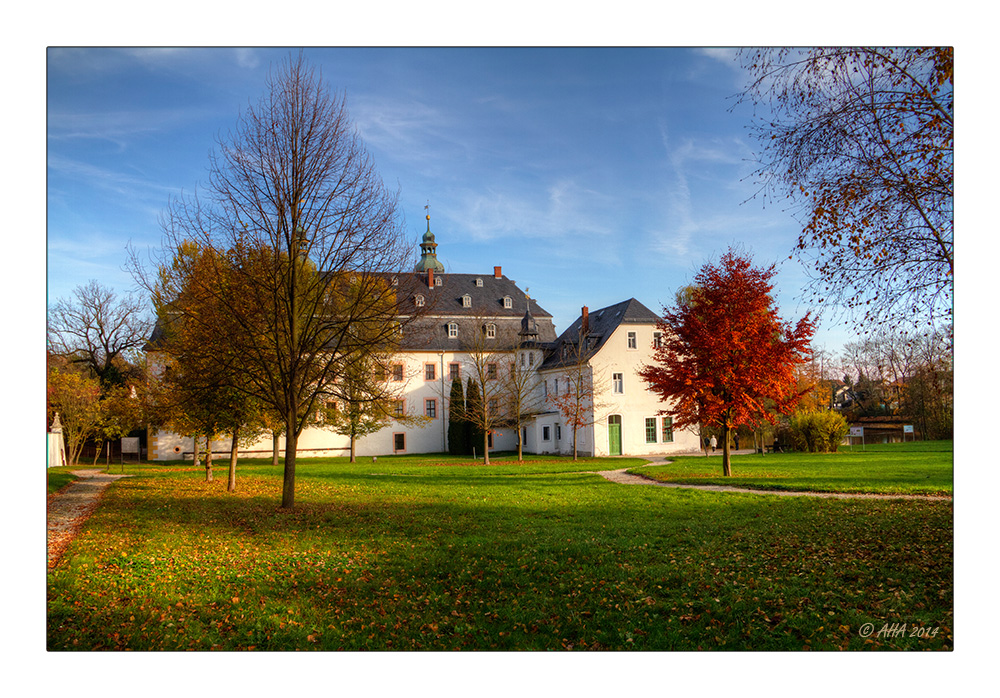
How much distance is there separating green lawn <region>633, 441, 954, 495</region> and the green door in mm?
6440

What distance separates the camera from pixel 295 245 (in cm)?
878

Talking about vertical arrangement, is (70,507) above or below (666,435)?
above

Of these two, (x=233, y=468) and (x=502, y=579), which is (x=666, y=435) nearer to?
(x=233, y=468)

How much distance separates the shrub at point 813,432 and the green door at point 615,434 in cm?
642

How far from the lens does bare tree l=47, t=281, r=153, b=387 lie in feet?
20.4

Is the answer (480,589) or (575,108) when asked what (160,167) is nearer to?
(575,108)

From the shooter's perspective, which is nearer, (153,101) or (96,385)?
(153,101)

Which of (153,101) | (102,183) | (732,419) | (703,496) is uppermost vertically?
(153,101)

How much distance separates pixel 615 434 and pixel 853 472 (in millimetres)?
13035

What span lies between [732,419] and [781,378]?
1.48 m

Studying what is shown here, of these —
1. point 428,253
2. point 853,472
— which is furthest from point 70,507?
point 853,472

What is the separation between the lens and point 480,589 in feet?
20.3

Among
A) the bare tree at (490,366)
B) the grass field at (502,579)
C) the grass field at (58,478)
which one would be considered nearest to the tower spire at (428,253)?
the grass field at (502,579)

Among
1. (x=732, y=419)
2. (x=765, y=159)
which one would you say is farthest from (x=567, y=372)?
(x=765, y=159)
